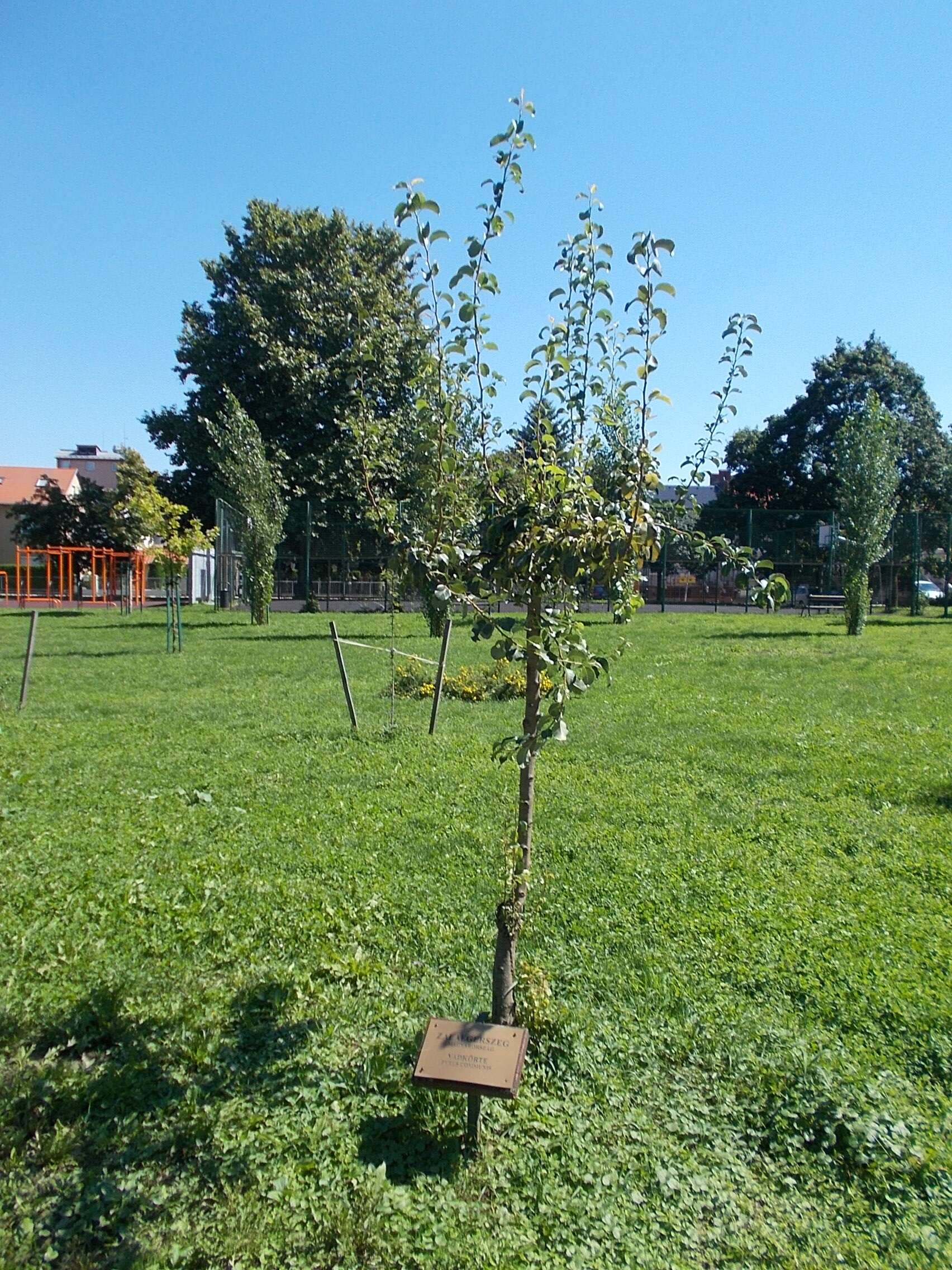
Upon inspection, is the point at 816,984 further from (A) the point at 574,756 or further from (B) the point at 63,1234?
(A) the point at 574,756

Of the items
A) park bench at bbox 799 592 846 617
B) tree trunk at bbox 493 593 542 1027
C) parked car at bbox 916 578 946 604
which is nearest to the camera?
tree trunk at bbox 493 593 542 1027

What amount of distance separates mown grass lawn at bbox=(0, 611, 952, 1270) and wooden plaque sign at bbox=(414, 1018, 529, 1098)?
0.30 m

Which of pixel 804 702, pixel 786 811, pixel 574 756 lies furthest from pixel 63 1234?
pixel 804 702

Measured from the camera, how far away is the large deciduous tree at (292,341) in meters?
31.1

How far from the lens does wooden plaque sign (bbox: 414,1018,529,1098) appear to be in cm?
263

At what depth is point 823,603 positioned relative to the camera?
2678 centimetres

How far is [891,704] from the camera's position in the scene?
1020 cm

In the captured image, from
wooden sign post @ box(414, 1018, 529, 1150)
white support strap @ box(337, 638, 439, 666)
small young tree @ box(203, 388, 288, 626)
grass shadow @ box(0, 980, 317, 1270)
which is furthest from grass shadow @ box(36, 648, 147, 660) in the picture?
wooden sign post @ box(414, 1018, 529, 1150)

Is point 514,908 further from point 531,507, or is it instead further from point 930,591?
point 930,591

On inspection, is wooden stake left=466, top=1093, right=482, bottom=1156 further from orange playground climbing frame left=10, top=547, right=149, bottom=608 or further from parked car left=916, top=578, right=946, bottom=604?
parked car left=916, top=578, right=946, bottom=604

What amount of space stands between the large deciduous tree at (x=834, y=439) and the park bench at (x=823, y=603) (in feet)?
42.7

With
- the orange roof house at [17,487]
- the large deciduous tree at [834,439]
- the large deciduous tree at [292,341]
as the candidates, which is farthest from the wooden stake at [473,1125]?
the orange roof house at [17,487]

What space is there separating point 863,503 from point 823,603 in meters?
7.60

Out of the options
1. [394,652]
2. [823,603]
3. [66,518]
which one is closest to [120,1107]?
[394,652]
